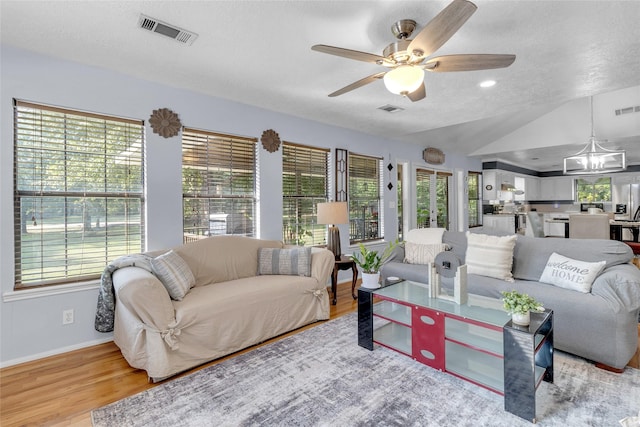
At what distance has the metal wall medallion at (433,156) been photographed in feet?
21.6

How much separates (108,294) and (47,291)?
0.51 m

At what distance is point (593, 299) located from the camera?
7.42 ft

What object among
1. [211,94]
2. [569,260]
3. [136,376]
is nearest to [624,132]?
[569,260]

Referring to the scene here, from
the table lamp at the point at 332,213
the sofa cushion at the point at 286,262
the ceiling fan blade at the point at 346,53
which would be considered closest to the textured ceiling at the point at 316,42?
the ceiling fan blade at the point at 346,53

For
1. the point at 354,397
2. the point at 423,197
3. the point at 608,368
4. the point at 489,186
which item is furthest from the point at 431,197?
the point at 354,397

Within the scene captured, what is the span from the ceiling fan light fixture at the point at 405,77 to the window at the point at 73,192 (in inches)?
98.3

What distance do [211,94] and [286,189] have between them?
149cm

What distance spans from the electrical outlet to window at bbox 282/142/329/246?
7.63ft

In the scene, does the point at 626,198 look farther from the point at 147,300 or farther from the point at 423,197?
the point at 147,300

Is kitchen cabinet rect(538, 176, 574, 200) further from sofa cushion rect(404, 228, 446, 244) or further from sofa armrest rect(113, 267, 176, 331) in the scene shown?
sofa armrest rect(113, 267, 176, 331)

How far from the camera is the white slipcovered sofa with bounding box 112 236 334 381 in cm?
216

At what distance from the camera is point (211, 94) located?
3471 millimetres

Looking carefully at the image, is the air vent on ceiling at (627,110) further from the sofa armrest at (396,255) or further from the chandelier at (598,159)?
the sofa armrest at (396,255)

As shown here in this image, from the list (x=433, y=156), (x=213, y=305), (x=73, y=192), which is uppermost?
→ (x=433, y=156)
